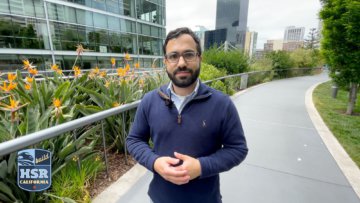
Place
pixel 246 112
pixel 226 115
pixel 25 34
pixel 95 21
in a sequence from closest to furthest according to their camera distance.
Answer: pixel 226 115
pixel 246 112
pixel 25 34
pixel 95 21

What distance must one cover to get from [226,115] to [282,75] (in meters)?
16.4

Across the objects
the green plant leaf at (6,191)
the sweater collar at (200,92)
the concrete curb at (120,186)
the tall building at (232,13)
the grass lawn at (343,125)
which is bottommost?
the concrete curb at (120,186)

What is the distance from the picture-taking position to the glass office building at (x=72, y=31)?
14.1 m

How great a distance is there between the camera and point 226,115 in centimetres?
114

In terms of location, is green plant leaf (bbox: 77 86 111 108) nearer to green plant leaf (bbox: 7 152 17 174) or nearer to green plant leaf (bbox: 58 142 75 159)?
green plant leaf (bbox: 58 142 75 159)

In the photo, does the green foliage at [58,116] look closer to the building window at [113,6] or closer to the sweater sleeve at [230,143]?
the sweater sleeve at [230,143]

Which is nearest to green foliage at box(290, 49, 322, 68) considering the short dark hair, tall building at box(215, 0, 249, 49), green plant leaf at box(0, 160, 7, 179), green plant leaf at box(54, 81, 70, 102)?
green plant leaf at box(54, 81, 70, 102)

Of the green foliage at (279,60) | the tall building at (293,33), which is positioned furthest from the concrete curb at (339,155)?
Result: the tall building at (293,33)

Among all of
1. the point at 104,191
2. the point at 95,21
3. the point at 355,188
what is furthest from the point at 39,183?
the point at 95,21

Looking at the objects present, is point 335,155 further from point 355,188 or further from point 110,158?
point 110,158

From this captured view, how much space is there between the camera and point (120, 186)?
7.52 ft

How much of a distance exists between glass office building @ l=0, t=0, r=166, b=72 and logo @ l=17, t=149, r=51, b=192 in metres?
8.12

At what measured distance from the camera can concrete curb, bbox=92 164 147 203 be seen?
2.06m

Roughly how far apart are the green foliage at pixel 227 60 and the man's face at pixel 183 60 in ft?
29.8
